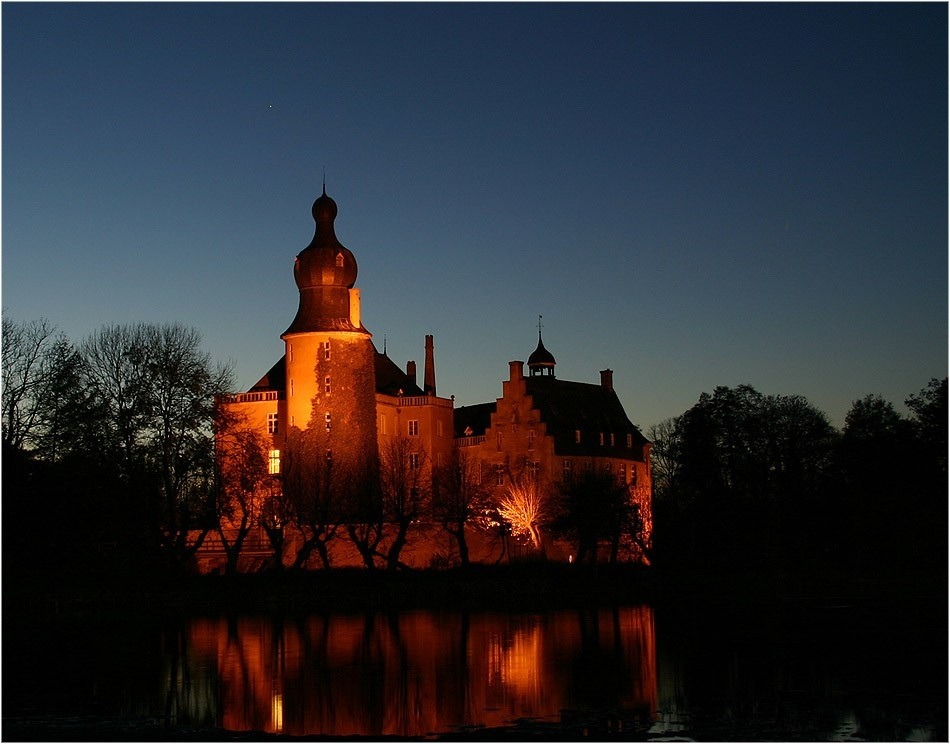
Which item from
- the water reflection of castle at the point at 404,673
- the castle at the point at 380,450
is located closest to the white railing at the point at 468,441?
→ the castle at the point at 380,450

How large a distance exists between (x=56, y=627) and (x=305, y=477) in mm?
19720

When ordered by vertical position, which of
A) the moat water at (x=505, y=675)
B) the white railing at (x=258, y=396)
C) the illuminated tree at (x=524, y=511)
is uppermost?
the white railing at (x=258, y=396)

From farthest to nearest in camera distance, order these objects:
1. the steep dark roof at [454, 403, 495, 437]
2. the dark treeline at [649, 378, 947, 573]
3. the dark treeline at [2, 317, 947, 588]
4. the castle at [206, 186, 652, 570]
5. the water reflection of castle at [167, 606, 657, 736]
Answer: the steep dark roof at [454, 403, 495, 437]
the dark treeline at [649, 378, 947, 573]
the castle at [206, 186, 652, 570]
the dark treeline at [2, 317, 947, 588]
the water reflection of castle at [167, 606, 657, 736]

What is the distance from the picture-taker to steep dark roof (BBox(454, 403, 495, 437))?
68.1 metres

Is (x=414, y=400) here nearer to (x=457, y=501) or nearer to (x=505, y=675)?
(x=457, y=501)

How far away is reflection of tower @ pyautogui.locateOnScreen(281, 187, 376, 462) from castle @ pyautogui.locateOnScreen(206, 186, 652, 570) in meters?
0.05

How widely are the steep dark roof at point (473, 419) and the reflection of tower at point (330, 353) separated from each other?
28.4 ft

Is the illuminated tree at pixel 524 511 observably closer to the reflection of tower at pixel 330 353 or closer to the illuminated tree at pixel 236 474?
the reflection of tower at pixel 330 353

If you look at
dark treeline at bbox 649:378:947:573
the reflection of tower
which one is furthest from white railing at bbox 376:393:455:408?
dark treeline at bbox 649:378:947:573

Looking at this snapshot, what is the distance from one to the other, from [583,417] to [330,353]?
46.5 feet

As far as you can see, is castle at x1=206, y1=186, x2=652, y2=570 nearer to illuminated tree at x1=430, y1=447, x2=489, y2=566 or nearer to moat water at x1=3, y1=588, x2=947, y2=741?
illuminated tree at x1=430, y1=447, x2=489, y2=566

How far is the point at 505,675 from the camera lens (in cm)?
2486

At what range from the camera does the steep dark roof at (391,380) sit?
65500 mm

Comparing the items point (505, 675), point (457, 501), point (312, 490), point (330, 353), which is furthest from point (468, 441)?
point (505, 675)
